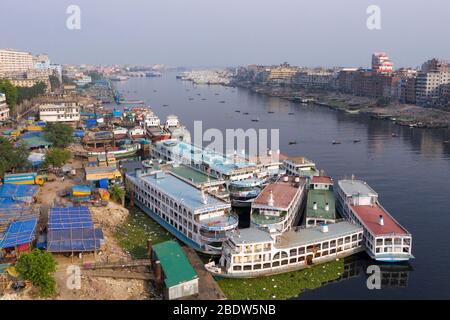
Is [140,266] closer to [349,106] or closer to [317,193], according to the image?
[317,193]

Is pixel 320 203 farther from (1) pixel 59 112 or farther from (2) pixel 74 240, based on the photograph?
(1) pixel 59 112

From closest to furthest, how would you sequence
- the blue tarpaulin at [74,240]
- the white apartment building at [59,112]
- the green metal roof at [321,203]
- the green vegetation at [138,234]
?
1. the blue tarpaulin at [74,240]
2. the green vegetation at [138,234]
3. the green metal roof at [321,203]
4. the white apartment building at [59,112]

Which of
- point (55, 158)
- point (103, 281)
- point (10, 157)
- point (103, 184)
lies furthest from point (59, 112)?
point (103, 281)

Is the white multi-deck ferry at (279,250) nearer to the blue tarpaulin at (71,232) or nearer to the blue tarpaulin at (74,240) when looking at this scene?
the blue tarpaulin at (74,240)

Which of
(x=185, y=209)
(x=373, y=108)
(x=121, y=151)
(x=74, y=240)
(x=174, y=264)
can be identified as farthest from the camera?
(x=373, y=108)

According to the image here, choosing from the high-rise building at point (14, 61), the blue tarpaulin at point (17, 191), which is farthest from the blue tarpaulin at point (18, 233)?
the high-rise building at point (14, 61)
